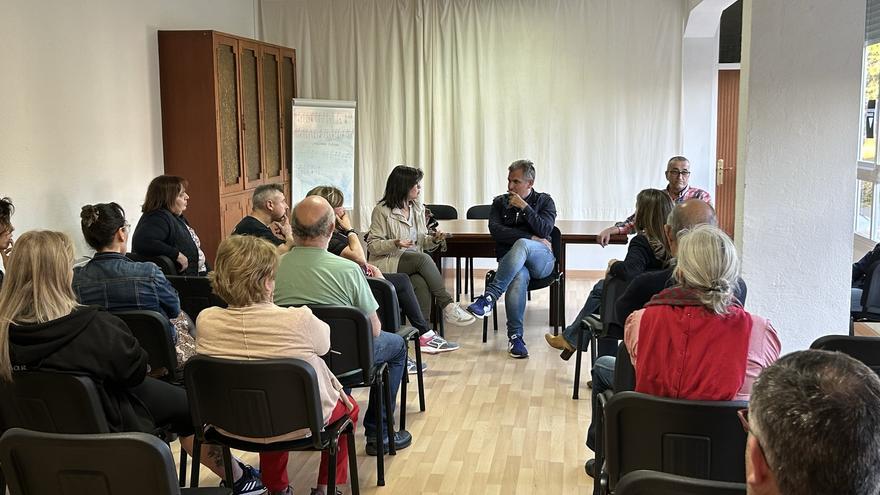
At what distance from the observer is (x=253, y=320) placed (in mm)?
2945

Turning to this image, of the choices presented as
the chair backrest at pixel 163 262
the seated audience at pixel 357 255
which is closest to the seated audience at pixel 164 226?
the chair backrest at pixel 163 262

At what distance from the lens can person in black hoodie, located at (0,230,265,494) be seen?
2.65m

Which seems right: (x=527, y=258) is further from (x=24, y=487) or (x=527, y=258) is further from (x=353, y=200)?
(x=24, y=487)

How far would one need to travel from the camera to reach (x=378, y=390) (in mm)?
3785

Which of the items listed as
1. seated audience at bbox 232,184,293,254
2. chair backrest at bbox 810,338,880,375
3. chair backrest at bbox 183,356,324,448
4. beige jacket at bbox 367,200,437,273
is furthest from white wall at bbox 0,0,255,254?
chair backrest at bbox 810,338,880,375

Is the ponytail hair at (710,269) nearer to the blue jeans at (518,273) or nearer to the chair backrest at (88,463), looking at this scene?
the chair backrest at (88,463)

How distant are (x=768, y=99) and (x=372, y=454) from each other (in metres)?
2.62

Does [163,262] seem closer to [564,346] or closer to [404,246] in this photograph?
[404,246]

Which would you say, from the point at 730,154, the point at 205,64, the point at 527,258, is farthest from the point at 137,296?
the point at 730,154

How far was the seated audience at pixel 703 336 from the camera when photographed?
103 inches

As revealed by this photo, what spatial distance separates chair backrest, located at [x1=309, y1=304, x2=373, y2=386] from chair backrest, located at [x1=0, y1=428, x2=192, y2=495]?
56.5 inches

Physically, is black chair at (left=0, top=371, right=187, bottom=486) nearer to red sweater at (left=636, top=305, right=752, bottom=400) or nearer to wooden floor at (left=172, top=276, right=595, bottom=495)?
wooden floor at (left=172, top=276, right=595, bottom=495)

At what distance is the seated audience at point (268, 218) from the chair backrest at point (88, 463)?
2930 mm

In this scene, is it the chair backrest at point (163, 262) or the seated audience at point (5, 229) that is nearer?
the seated audience at point (5, 229)
